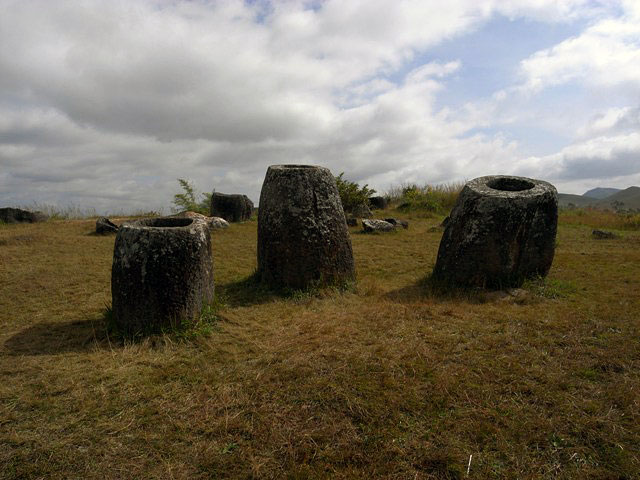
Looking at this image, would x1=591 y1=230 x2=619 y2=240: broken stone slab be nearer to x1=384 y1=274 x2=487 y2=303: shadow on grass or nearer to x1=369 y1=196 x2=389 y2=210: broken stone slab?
x1=384 y1=274 x2=487 y2=303: shadow on grass

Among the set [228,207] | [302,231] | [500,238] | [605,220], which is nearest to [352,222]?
[228,207]

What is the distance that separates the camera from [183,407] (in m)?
3.60

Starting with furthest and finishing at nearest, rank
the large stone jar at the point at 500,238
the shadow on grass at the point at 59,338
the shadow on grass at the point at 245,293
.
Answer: the large stone jar at the point at 500,238, the shadow on grass at the point at 245,293, the shadow on grass at the point at 59,338

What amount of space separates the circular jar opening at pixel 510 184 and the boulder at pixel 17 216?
52.3ft

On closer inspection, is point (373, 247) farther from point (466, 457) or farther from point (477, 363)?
point (466, 457)

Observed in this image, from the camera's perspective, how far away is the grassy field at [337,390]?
2979 millimetres

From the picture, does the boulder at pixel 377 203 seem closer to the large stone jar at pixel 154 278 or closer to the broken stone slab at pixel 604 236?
the broken stone slab at pixel 604 236

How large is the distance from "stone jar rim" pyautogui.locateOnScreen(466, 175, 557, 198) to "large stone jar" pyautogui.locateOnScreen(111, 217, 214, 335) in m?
4.62

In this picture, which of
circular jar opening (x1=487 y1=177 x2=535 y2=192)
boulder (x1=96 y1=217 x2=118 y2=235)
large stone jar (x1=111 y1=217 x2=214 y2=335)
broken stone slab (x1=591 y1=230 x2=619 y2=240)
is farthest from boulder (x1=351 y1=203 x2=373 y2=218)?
large stone jar (x1=111 y1=217 x2=214 y2=335)

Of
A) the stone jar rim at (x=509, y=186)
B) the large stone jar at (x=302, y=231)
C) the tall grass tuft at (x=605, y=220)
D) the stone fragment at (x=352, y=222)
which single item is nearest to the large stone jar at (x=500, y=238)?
the stone jar rim at (x=509, y=186)

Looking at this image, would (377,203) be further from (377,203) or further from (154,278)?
(154,278)

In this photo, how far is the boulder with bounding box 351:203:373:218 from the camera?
17.9 meters

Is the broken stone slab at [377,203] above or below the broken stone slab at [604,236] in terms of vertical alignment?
above

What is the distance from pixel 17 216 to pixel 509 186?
16470 millimetres
